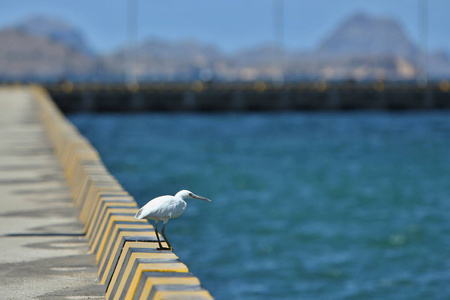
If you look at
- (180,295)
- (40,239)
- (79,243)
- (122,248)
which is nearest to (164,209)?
(180,295)

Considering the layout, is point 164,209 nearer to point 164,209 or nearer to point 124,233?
point 164,209

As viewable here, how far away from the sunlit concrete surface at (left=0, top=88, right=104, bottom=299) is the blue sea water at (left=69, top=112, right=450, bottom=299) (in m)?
4.98

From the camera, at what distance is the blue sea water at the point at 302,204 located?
2111 centimetres

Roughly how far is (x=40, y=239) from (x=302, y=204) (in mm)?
26194

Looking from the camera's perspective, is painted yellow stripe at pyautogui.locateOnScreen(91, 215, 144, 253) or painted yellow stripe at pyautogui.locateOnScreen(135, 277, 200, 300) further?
painted yellow stripe at pyautogui.locateOnScreen(91, 215, 144, 253)

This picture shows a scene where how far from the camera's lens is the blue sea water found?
21.1 meters

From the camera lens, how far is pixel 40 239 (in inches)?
388

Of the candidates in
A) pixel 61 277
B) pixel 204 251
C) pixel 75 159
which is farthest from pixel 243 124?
pixel 61 277

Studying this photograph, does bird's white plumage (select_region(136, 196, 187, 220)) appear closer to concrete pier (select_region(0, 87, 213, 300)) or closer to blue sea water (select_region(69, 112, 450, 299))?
concrete pier (select_region(0, 87, 213, 300))

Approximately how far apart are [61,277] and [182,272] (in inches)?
75.7

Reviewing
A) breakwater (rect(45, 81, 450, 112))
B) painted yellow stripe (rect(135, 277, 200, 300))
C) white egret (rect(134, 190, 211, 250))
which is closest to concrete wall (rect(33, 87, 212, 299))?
painted yellow stripe (rect(135, 277, 200, 300))

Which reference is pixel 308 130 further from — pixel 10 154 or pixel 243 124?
pixel 10 154

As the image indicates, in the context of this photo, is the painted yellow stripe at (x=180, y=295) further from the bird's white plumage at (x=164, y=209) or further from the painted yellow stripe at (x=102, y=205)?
the painted yellow stripe at (x=102, y=205)

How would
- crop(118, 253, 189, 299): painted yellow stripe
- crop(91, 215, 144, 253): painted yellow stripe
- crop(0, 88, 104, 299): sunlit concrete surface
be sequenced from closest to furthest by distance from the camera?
1. crop(118, 253, 189, 299): painted yellow stripe
2. crop(0, 88, 104, 299): sunlit concrete surface
3. crop(91, 215, 144, 253): painted yellow stripe
